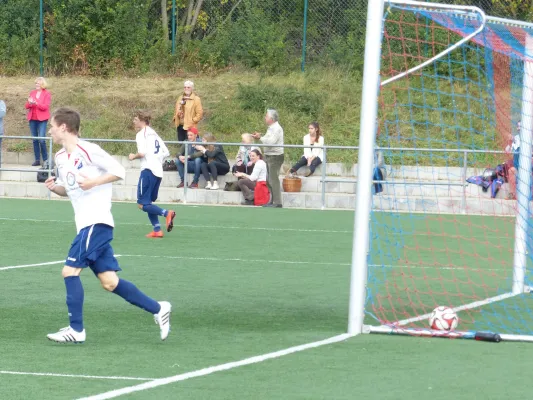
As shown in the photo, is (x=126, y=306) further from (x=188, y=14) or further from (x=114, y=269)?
(x=188, y=14)

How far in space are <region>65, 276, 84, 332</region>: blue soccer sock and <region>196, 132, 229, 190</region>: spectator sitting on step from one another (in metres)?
15.5

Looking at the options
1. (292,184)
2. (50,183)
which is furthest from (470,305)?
(292,184)

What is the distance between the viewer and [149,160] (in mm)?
15969

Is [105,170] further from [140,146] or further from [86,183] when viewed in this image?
[140,146]

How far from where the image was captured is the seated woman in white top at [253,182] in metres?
22.9

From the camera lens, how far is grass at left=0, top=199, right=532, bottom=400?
6879 millimetres

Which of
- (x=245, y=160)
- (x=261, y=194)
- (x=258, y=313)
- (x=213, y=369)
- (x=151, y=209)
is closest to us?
(x=213, y=369)

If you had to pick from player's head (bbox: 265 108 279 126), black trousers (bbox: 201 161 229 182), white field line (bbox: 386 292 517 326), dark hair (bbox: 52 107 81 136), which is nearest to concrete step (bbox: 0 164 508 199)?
black trousers (bbox: 201 161 229 182)

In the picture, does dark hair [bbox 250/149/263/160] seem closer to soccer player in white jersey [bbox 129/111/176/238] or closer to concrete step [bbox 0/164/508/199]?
concrete step [bbox 0/164/508/199]

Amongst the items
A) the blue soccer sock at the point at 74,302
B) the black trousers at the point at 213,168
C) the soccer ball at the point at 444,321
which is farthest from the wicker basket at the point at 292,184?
the blue soccer sock at the point at 74,302

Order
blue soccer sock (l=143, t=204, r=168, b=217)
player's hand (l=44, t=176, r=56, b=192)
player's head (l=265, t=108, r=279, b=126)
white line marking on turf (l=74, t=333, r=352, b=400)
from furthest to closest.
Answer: player's head (l=265, t=108, r=279, b=126), blue soccer sock (l=143, t=204, r=168, b=217), player's hand (l=44, t=176, r=56, b=192), white line marking on turf (l=74, t=333, r=352, b=400)

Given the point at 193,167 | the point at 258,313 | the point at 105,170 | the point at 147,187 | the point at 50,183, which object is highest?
the point at 105,170

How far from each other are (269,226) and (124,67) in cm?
1449

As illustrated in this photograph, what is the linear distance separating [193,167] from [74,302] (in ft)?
51.7
